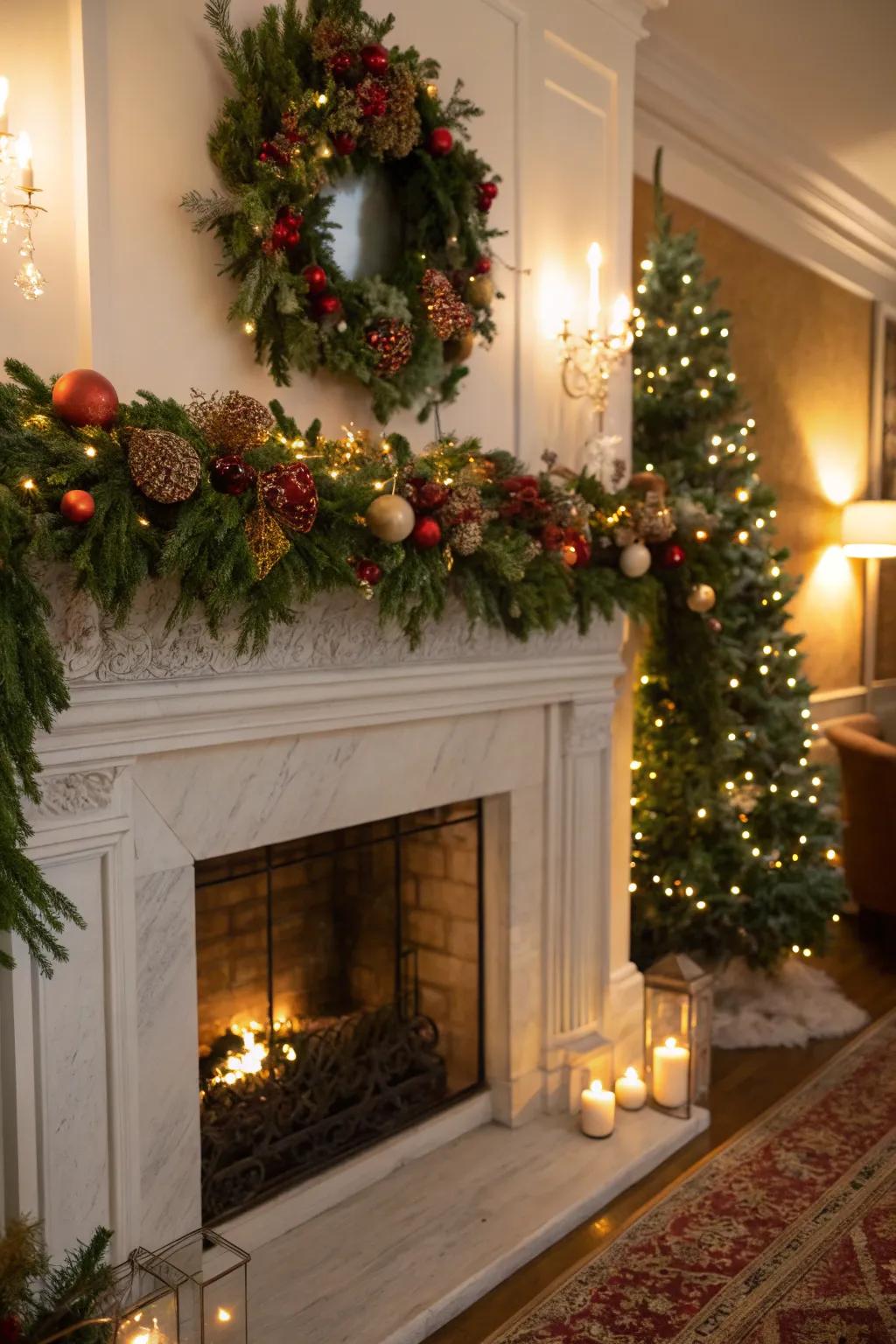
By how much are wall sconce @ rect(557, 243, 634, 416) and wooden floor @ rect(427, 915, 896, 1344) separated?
2292mm

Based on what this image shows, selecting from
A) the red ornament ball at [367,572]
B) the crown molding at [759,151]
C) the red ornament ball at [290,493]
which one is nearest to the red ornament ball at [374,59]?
the red ornament ball at [290,493]

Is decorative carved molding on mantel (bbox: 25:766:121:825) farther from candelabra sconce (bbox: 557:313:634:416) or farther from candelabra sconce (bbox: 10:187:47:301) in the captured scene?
candelabra sconce (bbox: 557:313:634:416)

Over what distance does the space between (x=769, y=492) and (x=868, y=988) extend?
2188 mm

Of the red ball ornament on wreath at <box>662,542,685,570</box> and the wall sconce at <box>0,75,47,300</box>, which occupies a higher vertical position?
the wall sconce at <box>0,75,47,300</box>

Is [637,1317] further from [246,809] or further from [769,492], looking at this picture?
[769,492]

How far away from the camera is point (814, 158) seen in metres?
5.20

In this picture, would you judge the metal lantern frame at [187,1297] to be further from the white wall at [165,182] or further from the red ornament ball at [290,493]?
the white wall at [165,182]

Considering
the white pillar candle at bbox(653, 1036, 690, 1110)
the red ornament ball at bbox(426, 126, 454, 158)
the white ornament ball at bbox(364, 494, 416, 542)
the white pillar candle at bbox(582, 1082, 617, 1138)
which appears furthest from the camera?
the white pillar candle at bbox(653, 1036, 690, 1110)

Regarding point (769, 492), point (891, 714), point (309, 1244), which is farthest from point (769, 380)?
point (309, 1244)

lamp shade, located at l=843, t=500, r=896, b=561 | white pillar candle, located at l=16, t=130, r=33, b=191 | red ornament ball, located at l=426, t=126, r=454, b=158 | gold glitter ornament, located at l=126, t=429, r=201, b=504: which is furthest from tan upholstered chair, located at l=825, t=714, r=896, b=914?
white pillar candle, located at l=16, t=130, r=33, b=191

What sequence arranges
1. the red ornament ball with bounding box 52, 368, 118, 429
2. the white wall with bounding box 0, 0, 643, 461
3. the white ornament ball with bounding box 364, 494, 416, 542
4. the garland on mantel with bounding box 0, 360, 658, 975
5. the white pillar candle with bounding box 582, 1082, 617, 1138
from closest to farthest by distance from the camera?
the garland on mantel with bounding box 0, 360, 658, 975
the red ornament ball with bounding box 52, 368, 118, 429
the white wall with bounding box 0, 0, 643, 461
the white ornament ball with bounding box 364, 494, 416, 542
the white pillar candle with bounding box 582, 1082, 617, 1138

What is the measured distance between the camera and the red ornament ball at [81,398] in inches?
75.4

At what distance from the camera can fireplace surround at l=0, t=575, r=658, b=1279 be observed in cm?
207

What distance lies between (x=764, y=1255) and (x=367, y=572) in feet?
6.60
